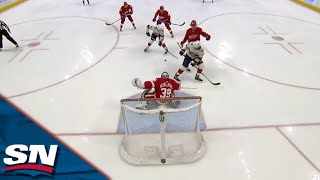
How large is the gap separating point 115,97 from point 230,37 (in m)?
4.16

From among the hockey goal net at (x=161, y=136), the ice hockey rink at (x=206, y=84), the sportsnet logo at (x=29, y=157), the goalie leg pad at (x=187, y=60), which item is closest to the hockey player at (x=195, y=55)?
the goalie leg pad at (x=187, y=60)

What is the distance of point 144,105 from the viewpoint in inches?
159

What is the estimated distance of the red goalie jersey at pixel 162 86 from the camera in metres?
3.89

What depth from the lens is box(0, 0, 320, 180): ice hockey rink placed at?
3.35 meters

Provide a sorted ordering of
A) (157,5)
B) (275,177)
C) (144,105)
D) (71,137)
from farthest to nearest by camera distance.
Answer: (157,5) < (144,105) < (71,137) < (275,177)

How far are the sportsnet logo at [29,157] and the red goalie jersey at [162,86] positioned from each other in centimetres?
158

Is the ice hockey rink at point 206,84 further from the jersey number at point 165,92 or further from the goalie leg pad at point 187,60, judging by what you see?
the jersey number at point 165,92

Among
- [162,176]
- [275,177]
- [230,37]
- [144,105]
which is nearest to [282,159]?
[275,177]

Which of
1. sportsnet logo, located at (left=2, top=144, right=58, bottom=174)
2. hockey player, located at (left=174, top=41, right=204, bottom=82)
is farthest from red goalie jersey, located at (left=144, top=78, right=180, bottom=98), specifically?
sportsnet logo, located at (left=2, top=144, right=58, bottom=174)

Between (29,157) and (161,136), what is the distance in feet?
5.86

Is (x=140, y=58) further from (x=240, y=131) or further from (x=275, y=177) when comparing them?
(x=275, y=177)

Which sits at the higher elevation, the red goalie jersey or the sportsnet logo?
the red goalie jersey

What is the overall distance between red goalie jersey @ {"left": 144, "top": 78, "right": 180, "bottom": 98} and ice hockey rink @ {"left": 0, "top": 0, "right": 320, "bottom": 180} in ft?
2.40

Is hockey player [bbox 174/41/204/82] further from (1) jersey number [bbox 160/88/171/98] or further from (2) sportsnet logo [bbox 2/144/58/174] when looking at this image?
(2) sportsnet logo [bbox 2/144/58/174]
